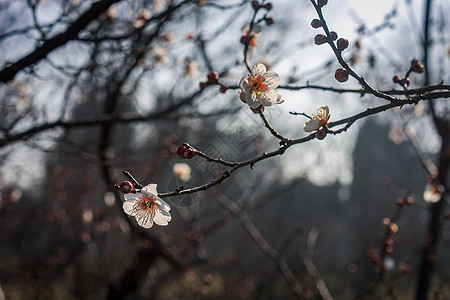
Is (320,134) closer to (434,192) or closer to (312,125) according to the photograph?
(312,125)

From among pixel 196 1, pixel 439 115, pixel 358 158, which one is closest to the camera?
pixel 196 1

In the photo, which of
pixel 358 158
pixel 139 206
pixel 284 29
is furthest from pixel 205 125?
pixel 358 158

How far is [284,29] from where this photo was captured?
19.7 feet

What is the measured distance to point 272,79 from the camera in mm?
1368

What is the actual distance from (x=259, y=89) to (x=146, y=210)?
62 centimetres

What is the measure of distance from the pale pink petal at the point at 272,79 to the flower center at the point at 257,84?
1cm

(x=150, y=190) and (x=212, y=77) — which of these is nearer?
(x=150, y=190)

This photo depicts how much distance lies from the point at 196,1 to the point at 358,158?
620 inches

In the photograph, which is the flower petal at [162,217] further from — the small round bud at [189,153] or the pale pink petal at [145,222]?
the small round bud at [189,153]

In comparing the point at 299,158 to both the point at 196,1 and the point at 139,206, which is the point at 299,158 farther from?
the point at 139,206

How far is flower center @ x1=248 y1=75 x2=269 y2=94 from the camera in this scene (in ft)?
4.39

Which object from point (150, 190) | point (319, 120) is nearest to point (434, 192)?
point (319, 120)

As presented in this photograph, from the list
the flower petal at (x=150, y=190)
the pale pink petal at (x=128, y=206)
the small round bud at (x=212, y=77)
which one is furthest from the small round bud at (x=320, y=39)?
the pale pink petal at (x=128, y=206)

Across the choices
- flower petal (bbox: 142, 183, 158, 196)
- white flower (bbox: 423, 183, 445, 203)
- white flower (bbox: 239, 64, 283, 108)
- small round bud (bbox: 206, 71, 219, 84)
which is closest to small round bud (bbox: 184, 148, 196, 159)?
flower petal (bbox: 142, 183, 158, 196)
